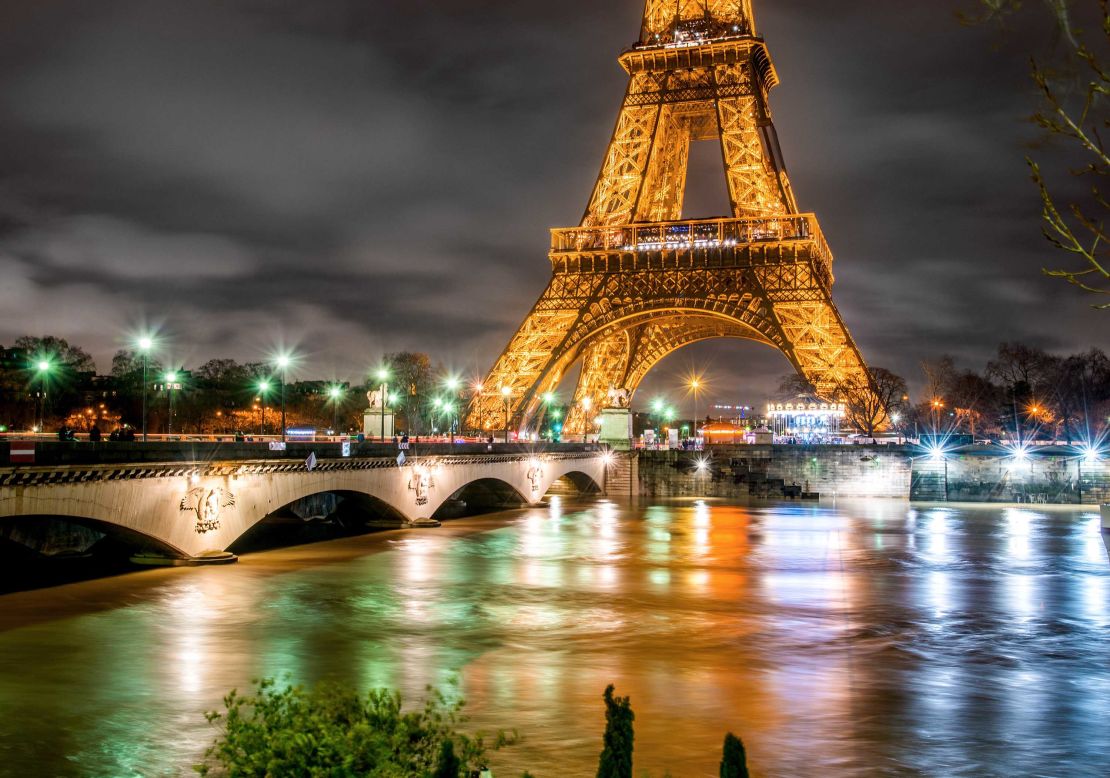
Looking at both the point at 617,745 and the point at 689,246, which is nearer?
the point at 617,745

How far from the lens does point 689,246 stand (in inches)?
2955

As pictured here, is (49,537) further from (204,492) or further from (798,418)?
(798,418)

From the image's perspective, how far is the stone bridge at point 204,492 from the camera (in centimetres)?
2486

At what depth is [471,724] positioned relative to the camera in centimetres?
1520

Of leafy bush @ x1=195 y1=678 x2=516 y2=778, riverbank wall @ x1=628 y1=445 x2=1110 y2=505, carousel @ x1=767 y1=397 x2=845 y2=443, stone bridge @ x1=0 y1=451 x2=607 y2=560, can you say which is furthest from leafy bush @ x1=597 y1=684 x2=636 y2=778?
carousel @ x1=767 y1=397 x2=845 y2=443

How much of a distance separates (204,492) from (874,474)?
59562mm

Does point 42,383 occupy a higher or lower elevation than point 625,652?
higher

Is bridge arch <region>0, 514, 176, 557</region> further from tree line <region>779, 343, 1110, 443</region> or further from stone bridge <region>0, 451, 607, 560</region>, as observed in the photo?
tree line <region>779, 343, 1110, 443</region>

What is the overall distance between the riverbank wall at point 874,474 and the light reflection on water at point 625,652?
3835 centimetres

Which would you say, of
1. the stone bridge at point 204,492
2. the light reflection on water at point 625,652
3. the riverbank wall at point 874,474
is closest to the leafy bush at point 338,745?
the light reflection on water at point 625,652

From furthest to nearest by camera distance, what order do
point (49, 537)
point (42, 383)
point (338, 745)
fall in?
1. point (42, 383)
2. point (49, 537)
3. point (338, 745)

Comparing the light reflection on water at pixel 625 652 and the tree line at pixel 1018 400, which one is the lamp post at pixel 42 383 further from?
the tree line at pixel 1018 400

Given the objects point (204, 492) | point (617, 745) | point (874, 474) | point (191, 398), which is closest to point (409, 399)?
point (191, 398)

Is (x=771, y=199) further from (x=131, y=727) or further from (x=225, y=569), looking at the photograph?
(x=131, y=727)
